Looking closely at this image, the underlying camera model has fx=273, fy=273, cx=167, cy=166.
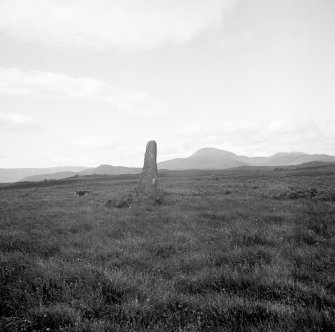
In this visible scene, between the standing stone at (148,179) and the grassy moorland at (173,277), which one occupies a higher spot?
the standing stone at (148,179)

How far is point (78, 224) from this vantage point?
492 inches

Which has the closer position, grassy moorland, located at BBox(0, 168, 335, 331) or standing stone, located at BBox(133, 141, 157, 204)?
grassy moorland, located at BBox(0, 168, 335, 331)

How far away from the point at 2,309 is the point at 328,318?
536 cm

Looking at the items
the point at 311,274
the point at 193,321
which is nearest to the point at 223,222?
the point at 311,274

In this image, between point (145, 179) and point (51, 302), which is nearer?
point (51, 302)

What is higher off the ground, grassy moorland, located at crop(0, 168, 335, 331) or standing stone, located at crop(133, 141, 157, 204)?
standing stone, located at crop(133, 141, 157, 204)

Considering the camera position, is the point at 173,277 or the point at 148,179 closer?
the point at 173,277

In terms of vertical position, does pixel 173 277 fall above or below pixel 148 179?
below

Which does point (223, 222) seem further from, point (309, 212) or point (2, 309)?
point (2, 309)

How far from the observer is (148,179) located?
20578 mm

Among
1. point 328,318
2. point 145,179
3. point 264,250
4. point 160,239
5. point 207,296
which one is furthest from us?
point 145,179

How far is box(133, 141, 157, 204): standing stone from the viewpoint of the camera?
19281 mm

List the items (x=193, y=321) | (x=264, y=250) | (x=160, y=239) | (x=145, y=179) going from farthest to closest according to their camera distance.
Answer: (x=145, y=179) < (x=160, y=239) < (x=264, y=250) < (x=193, y=321)

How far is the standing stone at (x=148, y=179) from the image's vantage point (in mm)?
19281
